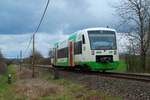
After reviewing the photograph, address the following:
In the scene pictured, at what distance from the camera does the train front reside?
3008 cm

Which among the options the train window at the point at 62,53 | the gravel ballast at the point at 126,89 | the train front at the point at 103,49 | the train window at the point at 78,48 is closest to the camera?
the gravel ballast at the point at 126,89

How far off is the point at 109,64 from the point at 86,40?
2.39 metres

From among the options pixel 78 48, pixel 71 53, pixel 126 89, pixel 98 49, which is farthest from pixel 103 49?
pixel 126 89

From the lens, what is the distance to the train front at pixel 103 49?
30.1 meters

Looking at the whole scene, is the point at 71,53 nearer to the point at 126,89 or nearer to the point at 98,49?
the point at 98,49

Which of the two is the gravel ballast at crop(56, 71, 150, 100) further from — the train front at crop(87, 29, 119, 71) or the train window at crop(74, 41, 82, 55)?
the train window at crop(74, 41, 82, 55)

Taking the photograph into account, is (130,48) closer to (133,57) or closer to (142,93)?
(133,57)

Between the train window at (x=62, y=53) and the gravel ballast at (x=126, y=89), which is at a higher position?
the train window at (x=62, y=53)

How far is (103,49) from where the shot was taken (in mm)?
30250

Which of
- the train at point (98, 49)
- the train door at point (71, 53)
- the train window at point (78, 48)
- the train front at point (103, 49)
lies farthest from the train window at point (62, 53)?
the train front at point (103, 49)

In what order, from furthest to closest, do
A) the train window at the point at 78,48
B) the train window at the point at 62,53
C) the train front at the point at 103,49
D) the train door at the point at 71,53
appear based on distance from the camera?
the train window at the point at 62,53 → the train door at the point at 71,53 → the train window at the point at 78,48 → the train front at the point at 103,49

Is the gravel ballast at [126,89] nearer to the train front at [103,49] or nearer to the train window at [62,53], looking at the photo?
the train front at [103,49]

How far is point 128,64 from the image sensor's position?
4441cm

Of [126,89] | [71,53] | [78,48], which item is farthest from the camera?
[71,53]
